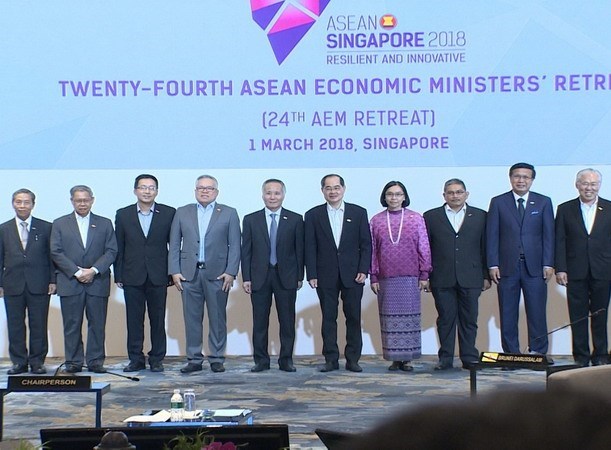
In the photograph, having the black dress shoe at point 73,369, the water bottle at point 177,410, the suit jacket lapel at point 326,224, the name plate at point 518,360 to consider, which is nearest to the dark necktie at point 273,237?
the suit jacket lapel at point 326,224

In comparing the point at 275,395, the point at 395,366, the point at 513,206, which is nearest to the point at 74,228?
the point at 275,395

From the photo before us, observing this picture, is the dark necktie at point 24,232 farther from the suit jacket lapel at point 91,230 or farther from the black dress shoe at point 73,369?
the black dress shoe at point 73,369

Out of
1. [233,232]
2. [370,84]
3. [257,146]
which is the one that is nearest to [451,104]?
[370,84]

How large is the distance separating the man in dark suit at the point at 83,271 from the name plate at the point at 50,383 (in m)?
3.16

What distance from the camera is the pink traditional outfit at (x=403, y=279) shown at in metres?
7.54

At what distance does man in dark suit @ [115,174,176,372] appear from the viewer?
7.71 m

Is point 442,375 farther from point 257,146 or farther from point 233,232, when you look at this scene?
point 257,146

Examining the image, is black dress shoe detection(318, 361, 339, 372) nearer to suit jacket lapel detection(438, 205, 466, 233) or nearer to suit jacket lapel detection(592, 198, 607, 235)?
suit jacket lapel detection(438, 205, 466, 233)

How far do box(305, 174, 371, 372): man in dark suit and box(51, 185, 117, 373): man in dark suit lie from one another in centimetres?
155

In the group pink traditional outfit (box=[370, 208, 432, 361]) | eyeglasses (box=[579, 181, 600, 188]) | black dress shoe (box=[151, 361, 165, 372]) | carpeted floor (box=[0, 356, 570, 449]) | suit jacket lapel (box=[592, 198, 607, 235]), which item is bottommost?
carpeted floor (box=[0, 356, 570, 449])

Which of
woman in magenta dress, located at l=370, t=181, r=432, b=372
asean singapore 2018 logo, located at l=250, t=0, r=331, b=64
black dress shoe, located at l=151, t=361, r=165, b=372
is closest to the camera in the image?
woman in magenta dress, located at l=370, t=181, r=432, b=372

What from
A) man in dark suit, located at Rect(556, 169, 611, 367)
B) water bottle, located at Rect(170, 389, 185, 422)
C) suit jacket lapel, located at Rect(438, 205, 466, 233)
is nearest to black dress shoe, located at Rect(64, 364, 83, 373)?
suit jacket lapel, located at Rect(438, 205, 466, 233)

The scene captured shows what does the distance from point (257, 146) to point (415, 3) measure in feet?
5.79

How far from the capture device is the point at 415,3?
8359 mm
